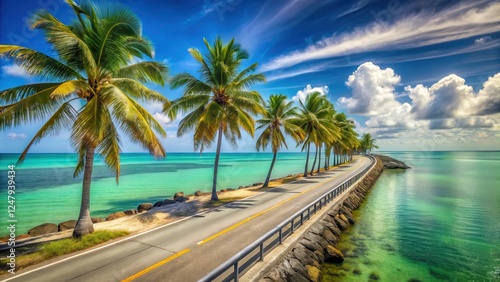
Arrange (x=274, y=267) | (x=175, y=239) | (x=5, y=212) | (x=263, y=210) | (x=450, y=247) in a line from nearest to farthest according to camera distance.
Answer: (x=274, y=267) → (x=175, y=239) → (x=450, y=247) → (x=263, y=210) → (x=5, y=212)

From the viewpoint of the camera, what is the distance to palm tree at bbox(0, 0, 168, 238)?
7984 mm

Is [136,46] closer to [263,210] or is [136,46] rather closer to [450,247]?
[263,210]

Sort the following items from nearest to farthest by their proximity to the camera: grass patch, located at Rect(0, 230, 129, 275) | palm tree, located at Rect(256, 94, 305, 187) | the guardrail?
1. the guardrail
2. grass patch, located at Rect(0, 230, 129, 275)
3. palm tree, located at Rect(256, 94, 305, 187)

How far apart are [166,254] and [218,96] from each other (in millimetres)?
11786

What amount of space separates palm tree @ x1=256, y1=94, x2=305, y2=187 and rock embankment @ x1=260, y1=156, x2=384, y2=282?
11704 millimetres

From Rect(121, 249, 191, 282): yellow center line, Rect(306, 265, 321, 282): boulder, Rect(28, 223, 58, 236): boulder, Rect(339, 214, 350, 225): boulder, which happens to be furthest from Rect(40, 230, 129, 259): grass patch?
Rect(339, 214, 350, 225): boulder

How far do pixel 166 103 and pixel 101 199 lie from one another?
20.7 meters

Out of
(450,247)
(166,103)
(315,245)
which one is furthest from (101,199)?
(450,247)

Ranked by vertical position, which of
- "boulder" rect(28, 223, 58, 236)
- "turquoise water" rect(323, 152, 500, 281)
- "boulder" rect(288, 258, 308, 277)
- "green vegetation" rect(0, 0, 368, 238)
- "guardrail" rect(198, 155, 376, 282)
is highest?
"green vegetation" rect(0, 0, 368, 238)

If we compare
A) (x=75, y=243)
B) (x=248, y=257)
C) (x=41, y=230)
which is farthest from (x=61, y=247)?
(x=248, y=257)

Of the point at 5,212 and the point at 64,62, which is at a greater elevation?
the point at 64,62

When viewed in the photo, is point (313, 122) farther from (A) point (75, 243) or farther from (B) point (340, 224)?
(A) point (75, 243)

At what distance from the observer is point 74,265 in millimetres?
6980

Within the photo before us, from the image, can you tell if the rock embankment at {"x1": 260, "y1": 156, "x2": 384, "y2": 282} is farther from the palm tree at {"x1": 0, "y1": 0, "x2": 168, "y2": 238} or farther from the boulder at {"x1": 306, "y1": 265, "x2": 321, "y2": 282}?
the palm tree at {"x1": 0, "y1": 0, "x2": 168, "y2": 238}
